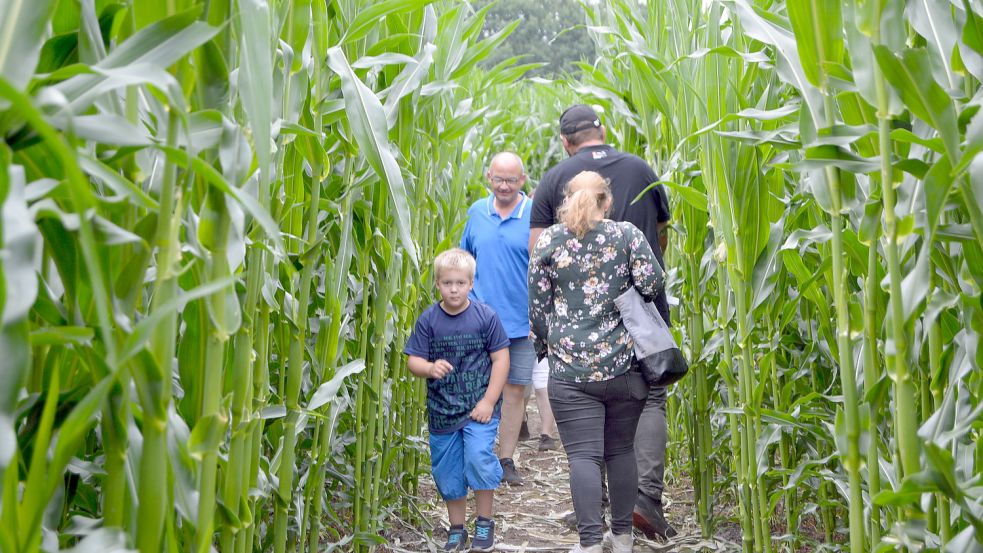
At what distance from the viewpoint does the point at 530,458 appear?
5.93 metres

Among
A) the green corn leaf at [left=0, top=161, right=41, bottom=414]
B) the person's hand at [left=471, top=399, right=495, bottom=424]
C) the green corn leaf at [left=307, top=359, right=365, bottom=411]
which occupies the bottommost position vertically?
the person's hand at [left=471, top=399, right=495, bottom=424]

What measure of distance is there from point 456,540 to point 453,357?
2.63ft

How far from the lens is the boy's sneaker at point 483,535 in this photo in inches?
156

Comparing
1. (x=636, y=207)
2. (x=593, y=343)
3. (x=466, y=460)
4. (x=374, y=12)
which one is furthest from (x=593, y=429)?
(x=374, y=12)

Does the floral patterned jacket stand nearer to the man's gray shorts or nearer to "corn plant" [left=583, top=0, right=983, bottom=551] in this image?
"corn plant" [left=583, top=0, right=983, bottom=551]

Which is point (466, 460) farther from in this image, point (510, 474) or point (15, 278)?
point (15, 278)

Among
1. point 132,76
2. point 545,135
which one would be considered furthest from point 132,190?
point 545,135

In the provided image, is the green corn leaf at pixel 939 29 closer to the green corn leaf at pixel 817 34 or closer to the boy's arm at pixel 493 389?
the green corn leaf at pixel 817 34

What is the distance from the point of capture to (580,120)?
4.52 m

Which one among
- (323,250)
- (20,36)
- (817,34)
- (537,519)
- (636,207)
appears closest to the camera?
(20,36)

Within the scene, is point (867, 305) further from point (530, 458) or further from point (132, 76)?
point (530, 458)

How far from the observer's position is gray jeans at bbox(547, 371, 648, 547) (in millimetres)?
3676

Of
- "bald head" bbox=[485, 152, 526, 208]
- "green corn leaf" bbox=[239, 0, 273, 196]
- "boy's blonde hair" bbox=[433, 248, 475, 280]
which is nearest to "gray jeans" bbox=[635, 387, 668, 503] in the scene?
"boy's blonde hair" bbox=[433, 248, 475, 280]

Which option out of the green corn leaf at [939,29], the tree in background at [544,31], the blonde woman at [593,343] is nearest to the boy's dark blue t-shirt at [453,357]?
the blonde woman at [593,343]
